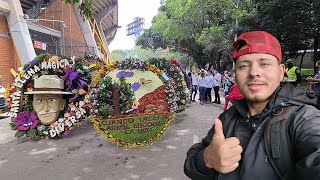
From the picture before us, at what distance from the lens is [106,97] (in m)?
5.49

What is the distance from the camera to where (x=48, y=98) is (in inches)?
257

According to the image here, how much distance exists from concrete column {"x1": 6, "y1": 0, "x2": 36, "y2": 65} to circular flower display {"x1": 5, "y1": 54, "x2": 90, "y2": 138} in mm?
8592

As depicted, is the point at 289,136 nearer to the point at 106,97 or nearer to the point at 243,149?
the point at 243,149

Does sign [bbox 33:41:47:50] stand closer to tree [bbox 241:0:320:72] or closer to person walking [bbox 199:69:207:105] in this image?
person walking [bbox 199:69:207:105]

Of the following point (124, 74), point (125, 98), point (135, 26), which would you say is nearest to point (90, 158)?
point (125, 98)

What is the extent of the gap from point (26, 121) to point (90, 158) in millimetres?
2399

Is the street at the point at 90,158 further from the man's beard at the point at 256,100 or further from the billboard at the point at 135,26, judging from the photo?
the billboard at the point at 135,26

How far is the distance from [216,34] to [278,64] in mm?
Answer: 22068

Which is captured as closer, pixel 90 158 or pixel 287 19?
pixel 90 158

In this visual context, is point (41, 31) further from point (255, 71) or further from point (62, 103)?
point (255, 71)

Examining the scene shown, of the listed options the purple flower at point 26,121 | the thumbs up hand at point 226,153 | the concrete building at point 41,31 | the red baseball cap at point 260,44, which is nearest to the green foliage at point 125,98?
the purple flower at point 26,121

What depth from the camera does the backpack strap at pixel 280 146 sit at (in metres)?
1.16

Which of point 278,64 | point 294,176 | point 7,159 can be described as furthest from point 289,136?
point 7,159

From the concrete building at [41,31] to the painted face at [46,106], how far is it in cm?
683
